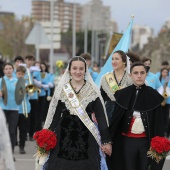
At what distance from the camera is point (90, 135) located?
287 inches

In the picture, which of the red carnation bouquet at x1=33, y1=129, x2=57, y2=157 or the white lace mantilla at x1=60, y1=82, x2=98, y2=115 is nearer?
the red carnation bouquet at x1=33, y1=129, x2=57, y2=157

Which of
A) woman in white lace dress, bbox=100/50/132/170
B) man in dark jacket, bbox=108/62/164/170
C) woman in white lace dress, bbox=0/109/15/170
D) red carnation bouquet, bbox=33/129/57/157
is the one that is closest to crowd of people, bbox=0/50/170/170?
man in dark jacket, bbox=108/62/164/170

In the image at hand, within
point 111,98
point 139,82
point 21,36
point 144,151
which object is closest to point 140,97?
point 139,82

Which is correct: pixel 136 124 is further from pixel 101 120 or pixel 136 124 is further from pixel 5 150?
pixel 5 150

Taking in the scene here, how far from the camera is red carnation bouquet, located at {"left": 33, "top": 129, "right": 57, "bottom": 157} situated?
7.13 meters

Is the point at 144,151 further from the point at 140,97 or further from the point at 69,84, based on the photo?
the point at 69,84

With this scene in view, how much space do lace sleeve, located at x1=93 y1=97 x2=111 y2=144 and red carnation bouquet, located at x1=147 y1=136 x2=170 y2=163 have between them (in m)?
0.52

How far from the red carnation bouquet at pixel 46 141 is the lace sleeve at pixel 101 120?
0.53 metres

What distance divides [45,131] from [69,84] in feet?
2.12

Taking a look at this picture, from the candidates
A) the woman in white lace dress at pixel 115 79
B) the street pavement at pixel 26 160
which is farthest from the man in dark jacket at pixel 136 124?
the street pavement at pixel 26 160

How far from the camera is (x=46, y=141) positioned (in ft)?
23.4

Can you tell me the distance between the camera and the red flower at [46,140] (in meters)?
7.13

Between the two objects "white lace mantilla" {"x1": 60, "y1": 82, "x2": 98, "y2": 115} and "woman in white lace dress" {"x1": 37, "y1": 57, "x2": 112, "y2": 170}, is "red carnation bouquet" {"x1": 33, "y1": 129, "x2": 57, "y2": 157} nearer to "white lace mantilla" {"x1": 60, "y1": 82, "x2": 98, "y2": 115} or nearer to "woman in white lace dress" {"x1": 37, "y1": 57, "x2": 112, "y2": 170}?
"woman in white lace dress" {"x1": 37, "y1": 57, "x2": 112, "y2": 170}

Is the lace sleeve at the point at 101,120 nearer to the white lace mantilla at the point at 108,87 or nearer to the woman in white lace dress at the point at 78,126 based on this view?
the woman in white lace dress at the point at 78,126
